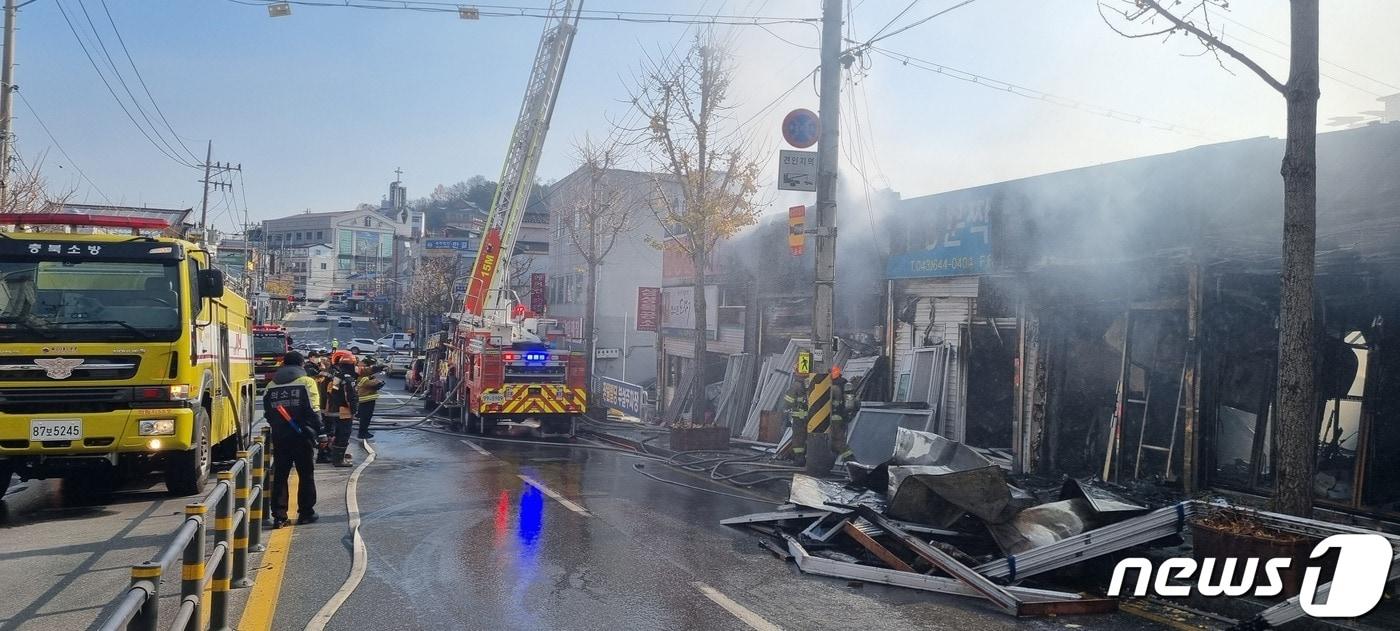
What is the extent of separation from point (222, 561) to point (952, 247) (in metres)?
11.5

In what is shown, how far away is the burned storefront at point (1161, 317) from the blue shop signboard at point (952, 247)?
3 centimetres

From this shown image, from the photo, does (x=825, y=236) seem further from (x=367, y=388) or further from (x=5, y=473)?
(x=5, y=473)

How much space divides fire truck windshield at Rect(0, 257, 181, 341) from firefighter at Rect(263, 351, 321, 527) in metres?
1.54

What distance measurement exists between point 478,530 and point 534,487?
2.85 m

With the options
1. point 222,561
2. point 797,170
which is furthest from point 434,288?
point 222,561

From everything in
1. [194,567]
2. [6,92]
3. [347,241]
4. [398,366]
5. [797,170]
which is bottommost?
[398,366]

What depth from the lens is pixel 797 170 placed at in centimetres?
1293

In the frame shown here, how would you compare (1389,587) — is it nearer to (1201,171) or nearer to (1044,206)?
(1201,171)

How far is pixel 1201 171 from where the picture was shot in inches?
413

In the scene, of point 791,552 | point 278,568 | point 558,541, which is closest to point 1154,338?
point 791,552

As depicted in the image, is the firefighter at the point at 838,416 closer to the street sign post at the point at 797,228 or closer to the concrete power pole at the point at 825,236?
the concrete power pole at the point at 825,236

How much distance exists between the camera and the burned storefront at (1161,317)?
892 centimetres

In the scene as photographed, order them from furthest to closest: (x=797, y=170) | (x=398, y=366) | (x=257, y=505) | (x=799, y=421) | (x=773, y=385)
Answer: (x=398, y=366) → (x=773, y=385) → (x=799, y=421) → (x=797, y=170) → (x=257, y=505)

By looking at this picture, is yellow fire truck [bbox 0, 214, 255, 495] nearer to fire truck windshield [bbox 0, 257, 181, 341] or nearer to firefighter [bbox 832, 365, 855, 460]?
fire truck windshield [bbox 0, 257, 181, 341]
